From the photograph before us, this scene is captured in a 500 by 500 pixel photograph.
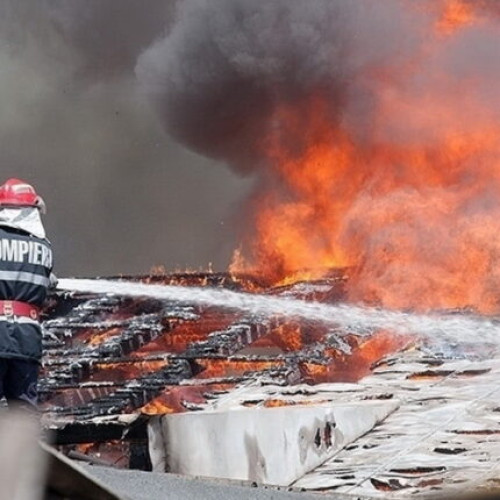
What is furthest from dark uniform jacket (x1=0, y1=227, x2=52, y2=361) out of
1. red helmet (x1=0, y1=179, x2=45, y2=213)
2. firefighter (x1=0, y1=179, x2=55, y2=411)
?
red helmet (x1=0, y1=179, x2=45, y2=213)

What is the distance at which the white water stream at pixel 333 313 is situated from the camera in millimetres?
9677

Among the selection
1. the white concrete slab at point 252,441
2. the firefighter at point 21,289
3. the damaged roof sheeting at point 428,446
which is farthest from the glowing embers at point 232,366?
the firefighter at point 21,289

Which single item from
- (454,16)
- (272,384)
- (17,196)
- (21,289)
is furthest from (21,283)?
(454,16)

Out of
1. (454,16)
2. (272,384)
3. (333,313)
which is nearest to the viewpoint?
(272,384)

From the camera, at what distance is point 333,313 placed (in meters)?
11.2

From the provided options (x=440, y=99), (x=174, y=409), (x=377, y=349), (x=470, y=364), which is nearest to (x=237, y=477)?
(x=174, y=409)

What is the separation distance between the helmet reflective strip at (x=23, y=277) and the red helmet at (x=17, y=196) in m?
0.37

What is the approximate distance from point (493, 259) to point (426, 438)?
5660 mm

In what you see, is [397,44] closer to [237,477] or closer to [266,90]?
[266,90]

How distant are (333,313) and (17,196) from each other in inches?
257

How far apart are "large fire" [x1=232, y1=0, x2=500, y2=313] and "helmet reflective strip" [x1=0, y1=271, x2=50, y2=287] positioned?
A: 6457mm

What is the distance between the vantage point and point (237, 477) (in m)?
5.09

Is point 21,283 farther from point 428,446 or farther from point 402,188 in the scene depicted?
point 402,188

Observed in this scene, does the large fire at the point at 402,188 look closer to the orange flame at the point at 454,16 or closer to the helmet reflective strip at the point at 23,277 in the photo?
the orange flame at the point at 454,16
